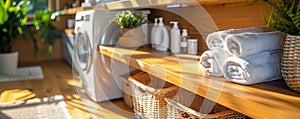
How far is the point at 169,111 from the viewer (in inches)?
67.2

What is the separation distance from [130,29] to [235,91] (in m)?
1.39

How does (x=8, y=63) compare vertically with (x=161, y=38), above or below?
below

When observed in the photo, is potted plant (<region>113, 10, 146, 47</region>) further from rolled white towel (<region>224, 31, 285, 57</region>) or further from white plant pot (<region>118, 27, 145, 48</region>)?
rolled white towel (<region>224, 31, 285, 57</region>)

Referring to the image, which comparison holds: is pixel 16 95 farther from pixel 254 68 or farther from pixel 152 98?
pixel 254 68

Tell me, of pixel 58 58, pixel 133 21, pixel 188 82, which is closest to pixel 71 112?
pixel 133 21

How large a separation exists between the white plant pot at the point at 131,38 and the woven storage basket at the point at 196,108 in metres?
0.73

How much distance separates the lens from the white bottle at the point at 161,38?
86.0 inches

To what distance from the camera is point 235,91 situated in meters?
1.06

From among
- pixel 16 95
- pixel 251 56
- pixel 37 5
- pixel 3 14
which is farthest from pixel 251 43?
pixel 37 5

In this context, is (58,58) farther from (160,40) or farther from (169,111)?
(169,111)

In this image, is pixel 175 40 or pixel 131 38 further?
pixel 131 38

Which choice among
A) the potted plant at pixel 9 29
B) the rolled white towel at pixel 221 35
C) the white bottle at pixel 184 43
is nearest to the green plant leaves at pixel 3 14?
the potted plant at pixel 9 29

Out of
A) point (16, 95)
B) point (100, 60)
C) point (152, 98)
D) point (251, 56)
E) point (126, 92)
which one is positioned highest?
point (251, 56)

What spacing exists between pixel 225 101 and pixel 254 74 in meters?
0.15
